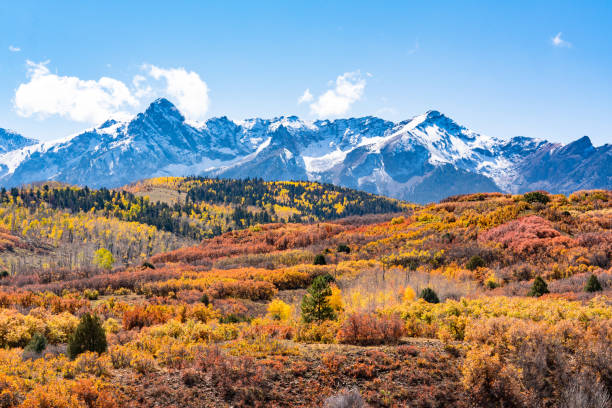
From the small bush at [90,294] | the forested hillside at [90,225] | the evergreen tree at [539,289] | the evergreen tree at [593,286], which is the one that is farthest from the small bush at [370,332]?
the forested hillside at [90,225]

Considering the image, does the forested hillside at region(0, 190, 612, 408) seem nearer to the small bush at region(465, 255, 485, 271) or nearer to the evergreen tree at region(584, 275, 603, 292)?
the evergreen tree at region(584, 275, 603, 292)

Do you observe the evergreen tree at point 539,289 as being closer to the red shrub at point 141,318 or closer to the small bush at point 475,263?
the small bush at point 475,263

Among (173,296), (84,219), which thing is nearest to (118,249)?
(84,219)

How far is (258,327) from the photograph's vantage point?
12.1 m

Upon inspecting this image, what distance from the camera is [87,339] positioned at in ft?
32.5

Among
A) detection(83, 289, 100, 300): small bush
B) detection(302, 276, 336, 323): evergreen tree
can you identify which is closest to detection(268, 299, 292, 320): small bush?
detection(302, 276, 336, 323): evergreen tree

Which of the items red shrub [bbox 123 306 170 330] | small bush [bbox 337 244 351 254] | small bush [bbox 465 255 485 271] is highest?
small bush [bbox 337 244 351 254]

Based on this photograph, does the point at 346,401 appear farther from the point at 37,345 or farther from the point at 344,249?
the point at 344,249

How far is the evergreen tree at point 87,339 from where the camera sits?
977cm

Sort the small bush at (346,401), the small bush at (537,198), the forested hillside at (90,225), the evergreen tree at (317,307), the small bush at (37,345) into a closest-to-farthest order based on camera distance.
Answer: the small bush at (346,401)
the small bush at (37,345)
the evergreen tree at (317,307)
the small bush at (537,198)
the forested hillside at (90,225)

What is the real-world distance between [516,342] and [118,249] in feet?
477

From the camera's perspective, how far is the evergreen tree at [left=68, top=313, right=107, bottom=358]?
9.77m

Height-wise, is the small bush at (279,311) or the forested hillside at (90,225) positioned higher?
the forested hillside at (90,225)

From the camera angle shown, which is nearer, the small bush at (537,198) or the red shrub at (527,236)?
the red shrub at (527,236)
